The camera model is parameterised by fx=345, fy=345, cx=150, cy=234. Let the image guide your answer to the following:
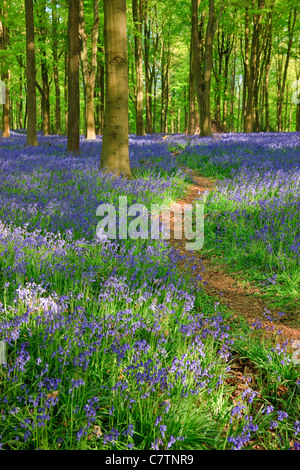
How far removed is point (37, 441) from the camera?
5.75 ft

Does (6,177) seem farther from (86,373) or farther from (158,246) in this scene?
(86,373)

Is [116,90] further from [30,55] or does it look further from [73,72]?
[30,55]

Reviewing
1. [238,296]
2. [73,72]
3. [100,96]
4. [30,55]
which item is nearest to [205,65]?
[73,72]

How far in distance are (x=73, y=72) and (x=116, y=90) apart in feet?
15.9

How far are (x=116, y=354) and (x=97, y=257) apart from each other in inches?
74.5

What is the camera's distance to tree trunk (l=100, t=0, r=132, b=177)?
7605 mm

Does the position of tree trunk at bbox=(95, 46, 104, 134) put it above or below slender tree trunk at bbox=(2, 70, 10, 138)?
above

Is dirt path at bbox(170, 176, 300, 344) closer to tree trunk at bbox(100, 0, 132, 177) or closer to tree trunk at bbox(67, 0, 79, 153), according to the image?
tree trunk at bbox(100, 0, 132, 177)

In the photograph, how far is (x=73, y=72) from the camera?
11820 mm

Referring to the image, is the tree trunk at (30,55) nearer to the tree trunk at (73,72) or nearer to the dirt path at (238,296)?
the tree trunk at (73,72)

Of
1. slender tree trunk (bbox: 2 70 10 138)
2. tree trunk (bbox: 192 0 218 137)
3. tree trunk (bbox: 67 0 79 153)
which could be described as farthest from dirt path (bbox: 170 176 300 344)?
slender tree trunk (bbox: 2 70 10 138)

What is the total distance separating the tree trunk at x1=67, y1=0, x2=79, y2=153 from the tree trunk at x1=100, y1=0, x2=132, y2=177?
435 centimetres

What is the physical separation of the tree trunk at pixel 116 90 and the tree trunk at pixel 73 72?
4352 mm
